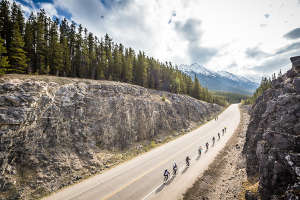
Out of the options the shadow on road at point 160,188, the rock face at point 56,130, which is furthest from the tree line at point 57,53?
the shadow on road at point 160,188

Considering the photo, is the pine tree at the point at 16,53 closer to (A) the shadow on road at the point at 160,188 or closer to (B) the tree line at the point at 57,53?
(B) the tree line at the point at 57,53

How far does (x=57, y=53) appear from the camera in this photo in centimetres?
2770

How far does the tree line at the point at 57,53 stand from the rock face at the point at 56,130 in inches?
237

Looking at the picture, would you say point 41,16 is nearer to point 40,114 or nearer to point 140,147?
point 40,114

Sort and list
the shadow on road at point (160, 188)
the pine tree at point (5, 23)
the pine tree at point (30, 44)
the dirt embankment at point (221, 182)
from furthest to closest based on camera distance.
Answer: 1. the pine tree at point (30, 44)
2. the pine tree at point (5, 23)
3. the shadow on road at point (160, 188)
4. the dirt embankment at point (221, 182)

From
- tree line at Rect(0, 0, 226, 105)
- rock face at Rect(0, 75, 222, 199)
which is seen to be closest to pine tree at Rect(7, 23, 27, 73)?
tree line at Rect(0, 0, 226, 105)

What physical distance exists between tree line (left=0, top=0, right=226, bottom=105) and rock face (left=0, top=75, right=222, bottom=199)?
603 centimetres

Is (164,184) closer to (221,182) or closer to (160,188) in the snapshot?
(160,188)

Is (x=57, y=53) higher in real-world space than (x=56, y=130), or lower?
higher

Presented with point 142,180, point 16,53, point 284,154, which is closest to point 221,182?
point 284,154

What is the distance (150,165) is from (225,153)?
13.4 m

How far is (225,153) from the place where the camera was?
21594 mm

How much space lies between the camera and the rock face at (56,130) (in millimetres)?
12992

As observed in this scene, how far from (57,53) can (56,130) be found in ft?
64.4
